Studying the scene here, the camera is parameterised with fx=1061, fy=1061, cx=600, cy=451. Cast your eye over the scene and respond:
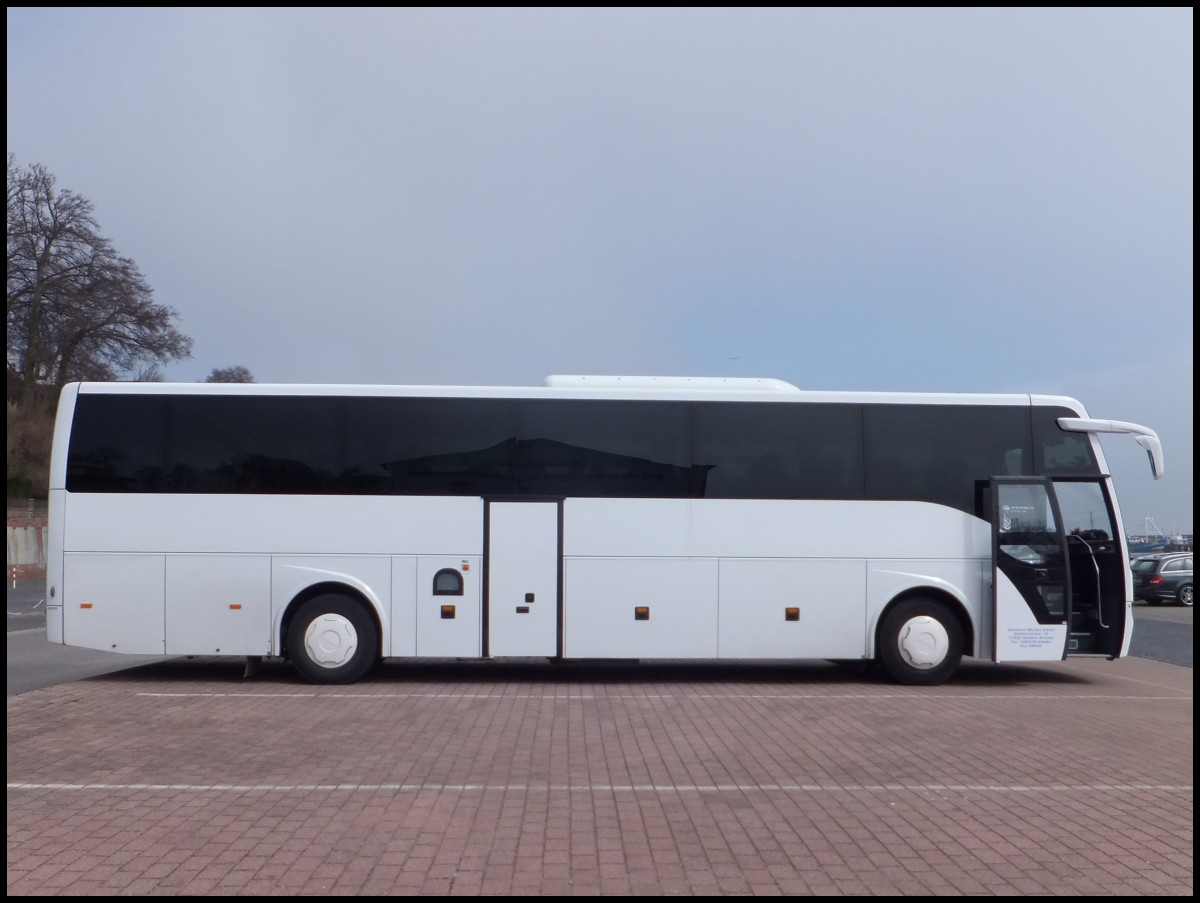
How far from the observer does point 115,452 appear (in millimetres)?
12406

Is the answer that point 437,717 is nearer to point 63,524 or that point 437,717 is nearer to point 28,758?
point 28,758

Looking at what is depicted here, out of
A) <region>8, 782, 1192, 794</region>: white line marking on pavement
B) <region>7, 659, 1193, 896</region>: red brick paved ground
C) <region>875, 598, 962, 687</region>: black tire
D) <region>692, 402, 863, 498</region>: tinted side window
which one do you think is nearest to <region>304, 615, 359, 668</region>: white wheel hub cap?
<region>7, 659, 1193, 896</region>: red brick paved ground

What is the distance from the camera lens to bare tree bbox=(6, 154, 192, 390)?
1582 inches

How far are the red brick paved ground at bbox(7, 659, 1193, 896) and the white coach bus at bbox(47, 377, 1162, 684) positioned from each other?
0.74 m

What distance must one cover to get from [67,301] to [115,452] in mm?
33049

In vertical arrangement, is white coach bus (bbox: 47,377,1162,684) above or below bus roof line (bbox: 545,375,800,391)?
below

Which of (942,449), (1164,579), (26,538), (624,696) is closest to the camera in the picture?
(624,696)

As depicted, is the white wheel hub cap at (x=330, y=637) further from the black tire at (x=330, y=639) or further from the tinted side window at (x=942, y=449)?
the tinted side window at (x=942, y=449)

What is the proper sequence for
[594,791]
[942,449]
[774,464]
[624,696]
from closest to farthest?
1. [594,791]
2. [624,696]
3. [774,464]
4. [942,449]

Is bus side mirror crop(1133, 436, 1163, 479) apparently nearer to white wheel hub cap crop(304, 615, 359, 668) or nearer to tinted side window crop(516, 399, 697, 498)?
tinted side window crop(516, 399, 697, 498)

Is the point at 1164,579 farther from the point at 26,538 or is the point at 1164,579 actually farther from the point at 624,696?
the point at 26,538

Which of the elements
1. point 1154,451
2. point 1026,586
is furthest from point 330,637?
point 1154,451

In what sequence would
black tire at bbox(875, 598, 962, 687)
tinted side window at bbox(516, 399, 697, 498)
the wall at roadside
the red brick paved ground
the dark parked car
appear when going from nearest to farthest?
the red brick paved ground → tinted side window at bbox(516, 399, 697, 498) → black tire at bbox(875, 598, 962, 687) → the dark parked car → the wall at roadside

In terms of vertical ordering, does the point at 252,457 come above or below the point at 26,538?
above
